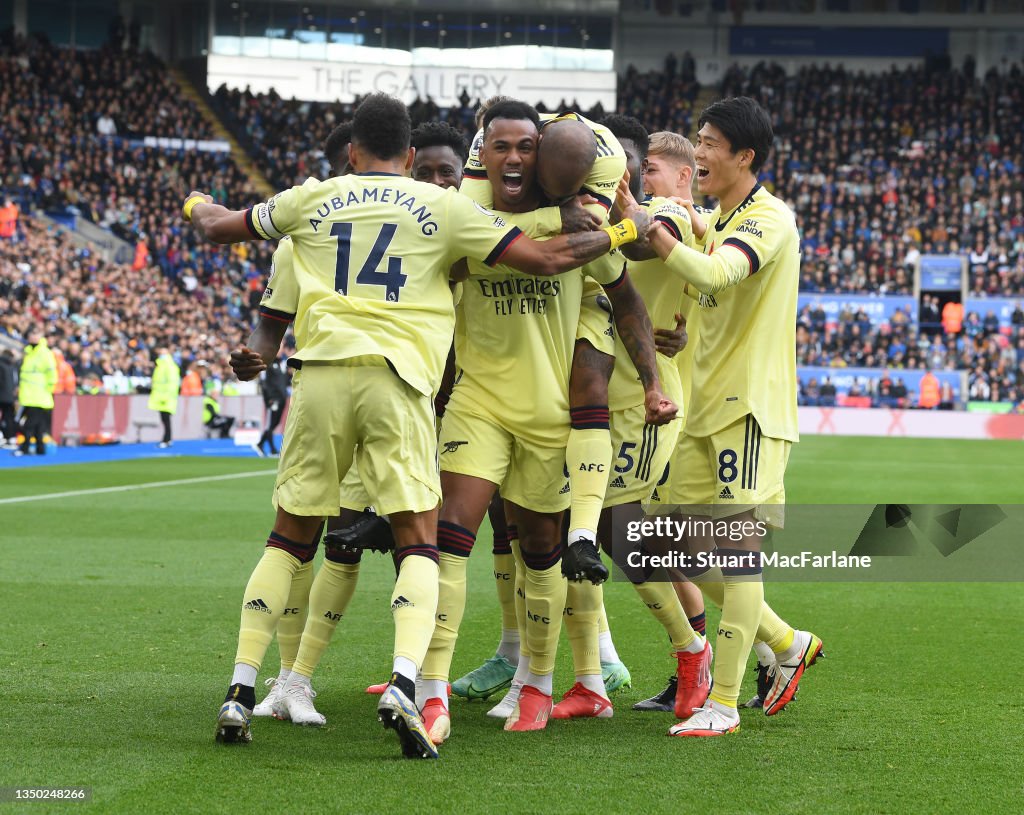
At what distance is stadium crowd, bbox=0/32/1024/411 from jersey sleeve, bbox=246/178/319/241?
24.7 metres

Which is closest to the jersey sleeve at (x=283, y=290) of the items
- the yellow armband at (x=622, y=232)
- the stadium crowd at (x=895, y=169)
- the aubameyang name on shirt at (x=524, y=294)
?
the aubameyang name on shirt at (x=524, y=294)

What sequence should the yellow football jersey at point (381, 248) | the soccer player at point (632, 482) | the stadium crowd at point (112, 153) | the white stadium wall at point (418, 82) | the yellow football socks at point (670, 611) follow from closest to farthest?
the yellow football jersey at point (381, 248), the soccer player at point (632, 482), the yellow football socks at point (670, 611), the stadium crowd at point (112, 153), the white stadium wall at point (418, 82)

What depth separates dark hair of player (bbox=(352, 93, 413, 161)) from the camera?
4.88 meters

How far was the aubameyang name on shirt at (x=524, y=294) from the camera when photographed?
17.3 ft

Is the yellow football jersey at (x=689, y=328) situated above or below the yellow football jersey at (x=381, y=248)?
below

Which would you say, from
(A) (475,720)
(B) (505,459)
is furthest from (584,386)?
(A) (475,720)

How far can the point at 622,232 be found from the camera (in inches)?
198

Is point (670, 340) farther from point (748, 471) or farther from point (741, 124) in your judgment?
point (741, 124)

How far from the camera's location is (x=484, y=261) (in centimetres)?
488

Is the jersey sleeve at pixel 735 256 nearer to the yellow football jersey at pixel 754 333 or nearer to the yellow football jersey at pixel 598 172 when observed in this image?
the yellow football jersey at pixel 754 333

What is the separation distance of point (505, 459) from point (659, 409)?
0.65m

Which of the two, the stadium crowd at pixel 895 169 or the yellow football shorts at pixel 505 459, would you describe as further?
the stadium crowd at pixel 895 169

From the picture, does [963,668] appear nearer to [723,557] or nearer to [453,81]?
[723,557]

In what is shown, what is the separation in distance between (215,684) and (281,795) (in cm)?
193
